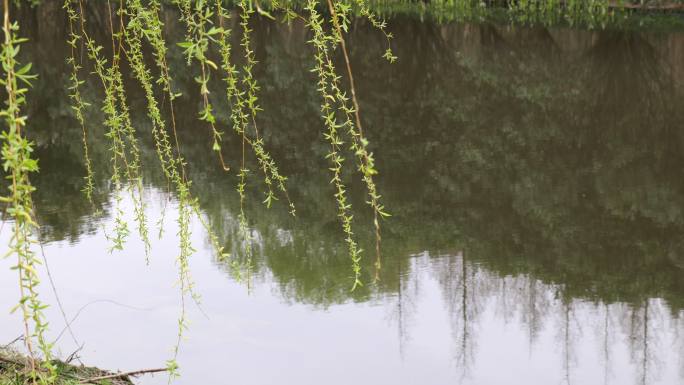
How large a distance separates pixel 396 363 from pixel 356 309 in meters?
0.49

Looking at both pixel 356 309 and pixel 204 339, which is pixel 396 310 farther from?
pixel 204 339

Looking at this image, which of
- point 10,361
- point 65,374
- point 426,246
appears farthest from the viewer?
point 426,246

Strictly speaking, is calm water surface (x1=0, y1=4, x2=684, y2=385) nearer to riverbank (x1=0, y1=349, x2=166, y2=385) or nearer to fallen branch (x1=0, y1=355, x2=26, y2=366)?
riverbank (x1=0, y1=349, x2=166, y2=385)

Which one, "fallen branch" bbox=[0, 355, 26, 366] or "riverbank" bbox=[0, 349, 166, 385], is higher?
"fallen branch" bbox=[0, 355, 26, 366]

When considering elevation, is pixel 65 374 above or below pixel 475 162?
below

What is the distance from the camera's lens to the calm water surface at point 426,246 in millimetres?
4082

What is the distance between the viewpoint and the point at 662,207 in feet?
20.0

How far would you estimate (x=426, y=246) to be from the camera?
17.5 feet

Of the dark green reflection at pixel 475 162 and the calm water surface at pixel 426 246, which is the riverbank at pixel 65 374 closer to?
the calm water surface at pixel 426 246

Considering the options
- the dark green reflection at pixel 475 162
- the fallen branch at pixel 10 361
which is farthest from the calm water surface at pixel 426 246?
the fallen branch at pixel 10 361

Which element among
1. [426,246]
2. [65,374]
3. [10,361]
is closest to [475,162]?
[426,246]

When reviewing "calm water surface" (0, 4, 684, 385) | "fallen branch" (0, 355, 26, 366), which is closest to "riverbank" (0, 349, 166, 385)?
"fallen branch" (0, 355, 26, 366)

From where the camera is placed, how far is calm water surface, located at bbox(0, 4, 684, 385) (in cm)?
408

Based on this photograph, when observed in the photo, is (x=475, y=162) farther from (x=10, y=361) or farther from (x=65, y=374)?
(x=10, y=361)
